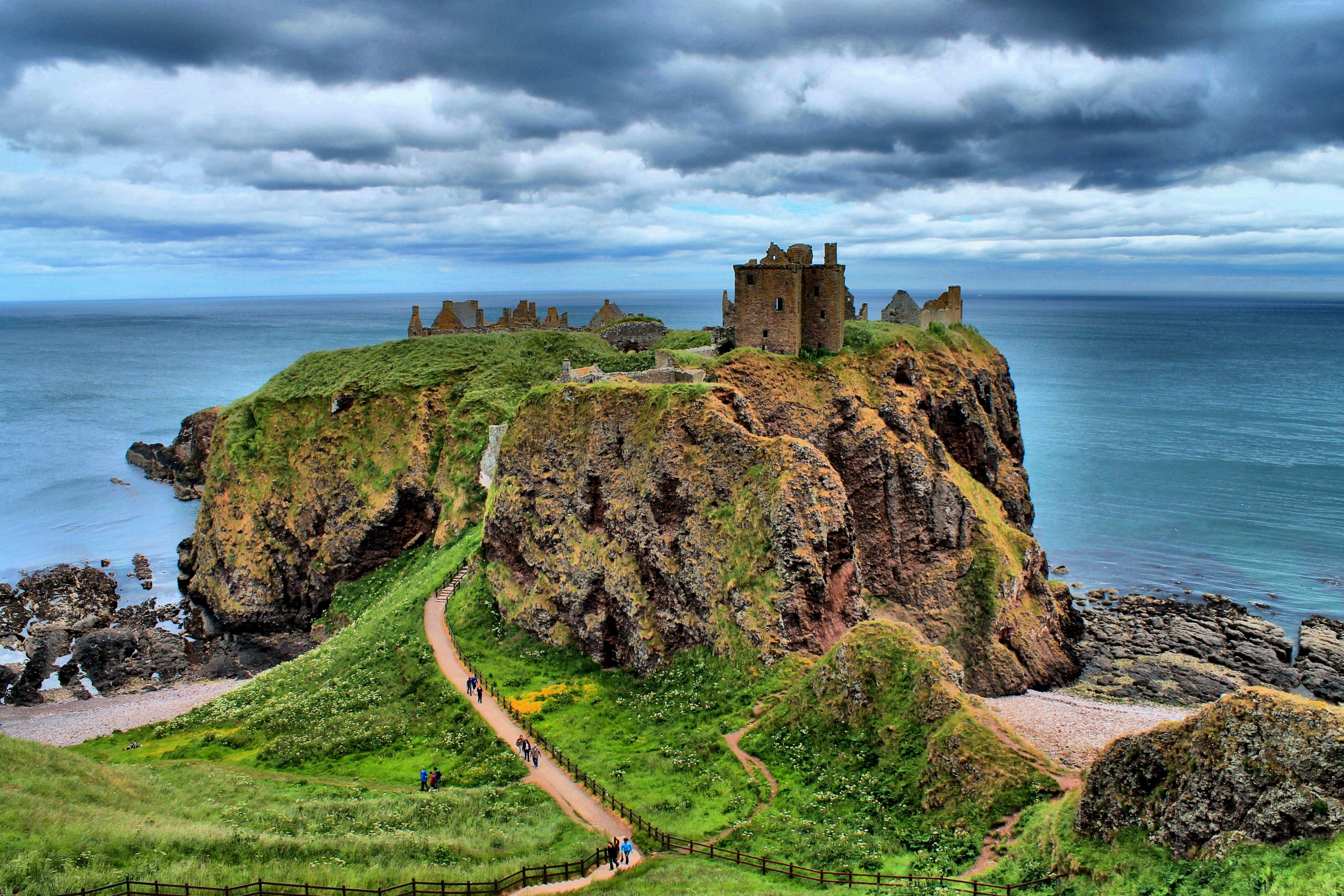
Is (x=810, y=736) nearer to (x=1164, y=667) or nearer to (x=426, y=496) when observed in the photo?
(x=1164, y=667)

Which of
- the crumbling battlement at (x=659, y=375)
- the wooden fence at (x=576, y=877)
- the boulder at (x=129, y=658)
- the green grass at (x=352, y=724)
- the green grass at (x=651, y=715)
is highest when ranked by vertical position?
the crumbling battlement at (x=659, y=375)

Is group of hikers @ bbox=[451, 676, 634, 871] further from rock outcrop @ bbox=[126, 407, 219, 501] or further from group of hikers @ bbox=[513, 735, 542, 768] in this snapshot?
rock outcrop @ bbox=[126, 407, 219, 501]

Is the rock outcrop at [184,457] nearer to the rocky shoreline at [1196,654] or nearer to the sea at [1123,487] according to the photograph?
the sea at [1123,487]

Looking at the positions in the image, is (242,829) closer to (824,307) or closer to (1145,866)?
(1145,866)

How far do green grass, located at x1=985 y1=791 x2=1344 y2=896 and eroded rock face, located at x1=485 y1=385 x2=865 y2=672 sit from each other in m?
13.7

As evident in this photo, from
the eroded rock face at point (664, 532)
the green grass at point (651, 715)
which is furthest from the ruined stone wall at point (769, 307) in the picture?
the green grass at point (651, 715)

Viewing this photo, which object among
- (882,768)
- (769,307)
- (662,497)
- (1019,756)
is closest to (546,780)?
(882,768)

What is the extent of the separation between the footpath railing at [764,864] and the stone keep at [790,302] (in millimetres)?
26796

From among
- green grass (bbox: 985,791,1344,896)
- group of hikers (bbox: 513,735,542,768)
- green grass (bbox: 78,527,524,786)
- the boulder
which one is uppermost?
green grass (bbox: 985,791,1344,896)

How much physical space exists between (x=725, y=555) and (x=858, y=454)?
15.2 metres

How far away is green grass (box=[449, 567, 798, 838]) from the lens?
93.4 ft

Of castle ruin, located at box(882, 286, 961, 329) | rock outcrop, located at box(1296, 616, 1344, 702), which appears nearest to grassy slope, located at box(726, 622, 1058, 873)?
rock outcrop, located at box(1296, 616, 1344, 702)

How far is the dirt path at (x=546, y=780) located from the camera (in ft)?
77.7

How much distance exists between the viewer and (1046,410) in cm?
14712
